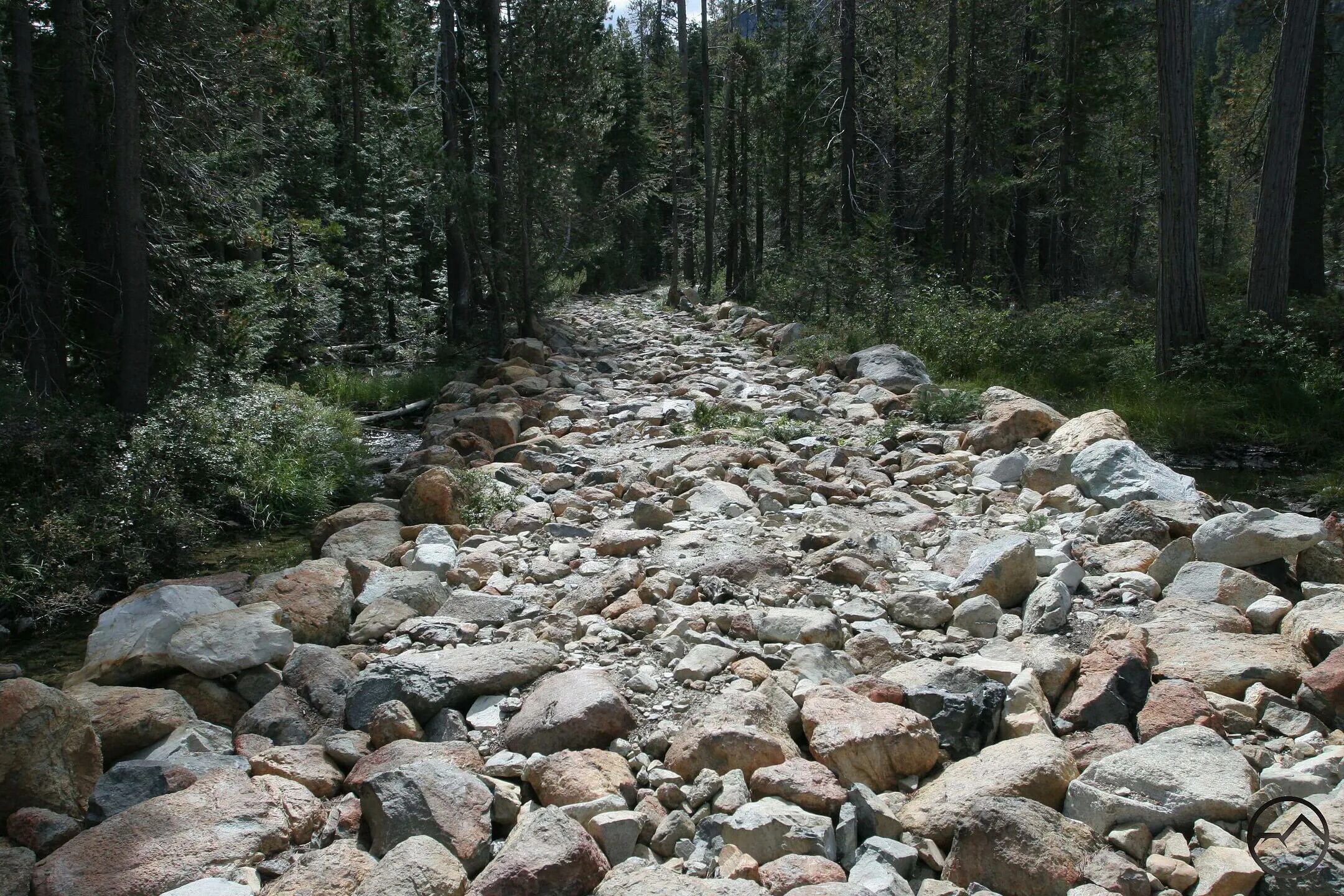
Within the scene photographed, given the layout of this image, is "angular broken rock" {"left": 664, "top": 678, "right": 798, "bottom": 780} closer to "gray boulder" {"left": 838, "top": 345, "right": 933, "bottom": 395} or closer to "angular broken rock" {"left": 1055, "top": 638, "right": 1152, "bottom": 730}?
"angular broken rock" {"left": 1055, "top": 638, "right": 1152, "bottom": 730}

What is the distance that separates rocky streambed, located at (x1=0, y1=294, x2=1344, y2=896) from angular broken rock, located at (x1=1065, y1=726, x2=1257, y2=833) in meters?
0.01

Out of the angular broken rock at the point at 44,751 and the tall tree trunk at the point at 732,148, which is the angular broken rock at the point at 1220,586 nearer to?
the angular broken rock at the point at 44,751

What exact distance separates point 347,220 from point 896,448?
14.8 m

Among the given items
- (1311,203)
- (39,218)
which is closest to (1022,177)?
(1311,203)

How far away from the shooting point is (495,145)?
1644 cm

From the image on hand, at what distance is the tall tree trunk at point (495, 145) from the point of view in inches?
635

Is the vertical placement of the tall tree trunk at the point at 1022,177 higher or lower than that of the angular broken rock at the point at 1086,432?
higher

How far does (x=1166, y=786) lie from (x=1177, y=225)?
9.61 metres

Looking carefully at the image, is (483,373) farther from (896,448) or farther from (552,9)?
(896,448)

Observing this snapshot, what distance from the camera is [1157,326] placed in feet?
37.1

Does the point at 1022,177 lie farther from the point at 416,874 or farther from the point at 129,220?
the point at 416,874

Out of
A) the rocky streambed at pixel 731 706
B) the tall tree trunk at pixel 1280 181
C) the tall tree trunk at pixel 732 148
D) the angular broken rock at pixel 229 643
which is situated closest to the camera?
the rocky streambed at pixel 731 706

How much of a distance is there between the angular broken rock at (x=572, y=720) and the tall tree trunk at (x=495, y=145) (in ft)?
42.7

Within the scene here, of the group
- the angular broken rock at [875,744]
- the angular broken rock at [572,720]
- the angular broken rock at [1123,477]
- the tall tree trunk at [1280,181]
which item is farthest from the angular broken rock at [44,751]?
the tall tree trunk at [1280,181]
